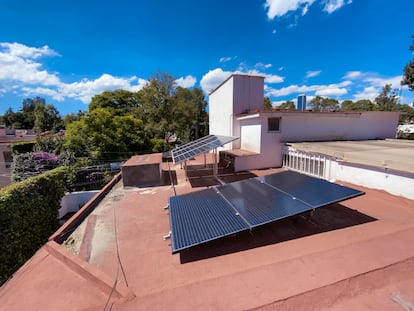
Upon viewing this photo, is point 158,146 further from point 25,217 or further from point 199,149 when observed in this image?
point 25,217

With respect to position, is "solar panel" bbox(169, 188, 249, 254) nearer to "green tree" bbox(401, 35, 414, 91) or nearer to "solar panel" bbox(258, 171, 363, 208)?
"solar panel" bbox(258, 171, 363, 208)

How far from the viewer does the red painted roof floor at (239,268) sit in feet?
7.33

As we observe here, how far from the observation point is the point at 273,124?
10.8 metres

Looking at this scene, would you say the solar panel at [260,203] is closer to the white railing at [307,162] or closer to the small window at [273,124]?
the white railing at [307,162]

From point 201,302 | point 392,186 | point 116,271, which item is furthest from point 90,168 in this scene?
point 392,186

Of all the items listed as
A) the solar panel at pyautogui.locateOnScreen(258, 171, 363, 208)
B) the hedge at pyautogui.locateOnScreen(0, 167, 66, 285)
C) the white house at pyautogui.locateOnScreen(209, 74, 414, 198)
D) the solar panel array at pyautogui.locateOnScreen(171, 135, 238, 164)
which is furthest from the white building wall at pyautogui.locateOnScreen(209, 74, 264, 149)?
the hedge at pyautogui.locateOnScreen(0, 167, 66, 285)

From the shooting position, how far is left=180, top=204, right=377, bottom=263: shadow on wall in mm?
3693

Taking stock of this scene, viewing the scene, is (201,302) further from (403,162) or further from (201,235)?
(403,162)

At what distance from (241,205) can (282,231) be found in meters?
1.12

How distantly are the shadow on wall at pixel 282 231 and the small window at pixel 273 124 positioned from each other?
628 centimetres

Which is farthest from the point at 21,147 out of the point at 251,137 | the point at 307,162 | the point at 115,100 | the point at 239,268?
the point at 307,162

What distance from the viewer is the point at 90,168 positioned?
13.2 m

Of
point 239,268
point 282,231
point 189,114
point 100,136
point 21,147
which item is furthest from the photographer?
point 189,114

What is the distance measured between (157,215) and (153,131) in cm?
1976
